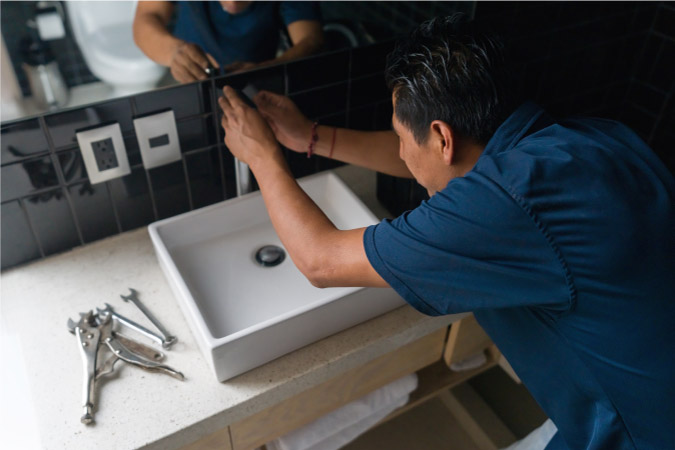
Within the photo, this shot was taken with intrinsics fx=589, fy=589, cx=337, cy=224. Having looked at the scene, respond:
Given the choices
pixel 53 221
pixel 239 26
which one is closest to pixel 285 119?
pixel 239 26

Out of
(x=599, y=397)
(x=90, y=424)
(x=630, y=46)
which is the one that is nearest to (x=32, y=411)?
(x=90, y=424)

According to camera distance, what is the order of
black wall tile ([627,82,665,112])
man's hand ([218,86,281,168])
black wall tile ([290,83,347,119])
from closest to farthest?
man's hand ([218,86,281,168]) → black wall tile ([290,83,347,119]) → black wall tile ([627,82,665,112])

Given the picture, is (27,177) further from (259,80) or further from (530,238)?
(530,238)

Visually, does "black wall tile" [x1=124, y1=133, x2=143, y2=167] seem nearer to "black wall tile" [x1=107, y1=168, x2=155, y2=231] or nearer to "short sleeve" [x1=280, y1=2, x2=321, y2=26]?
"black wall tile" [x1=107, y1=168, x2=155, y2=231]

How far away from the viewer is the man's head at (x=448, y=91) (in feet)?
2.87

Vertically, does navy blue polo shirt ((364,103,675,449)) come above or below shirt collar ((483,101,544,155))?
below

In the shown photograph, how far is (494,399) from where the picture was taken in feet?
5.72

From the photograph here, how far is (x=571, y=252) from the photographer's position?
78cm

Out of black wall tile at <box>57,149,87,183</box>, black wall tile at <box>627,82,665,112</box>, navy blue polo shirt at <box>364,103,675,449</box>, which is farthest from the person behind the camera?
black wall tile at <box>627,82,665,112</box>

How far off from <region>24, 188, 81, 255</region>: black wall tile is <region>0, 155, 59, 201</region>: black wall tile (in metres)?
0.03

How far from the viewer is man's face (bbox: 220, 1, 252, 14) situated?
1222mm

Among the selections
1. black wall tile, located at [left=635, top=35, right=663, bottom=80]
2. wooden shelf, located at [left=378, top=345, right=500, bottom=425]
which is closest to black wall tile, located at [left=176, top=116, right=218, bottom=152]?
wooden shelf, located at [left=378, top=345, right=500, bottom=425]

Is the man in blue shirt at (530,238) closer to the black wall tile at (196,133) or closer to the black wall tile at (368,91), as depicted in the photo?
the black wall tile at (196,133)

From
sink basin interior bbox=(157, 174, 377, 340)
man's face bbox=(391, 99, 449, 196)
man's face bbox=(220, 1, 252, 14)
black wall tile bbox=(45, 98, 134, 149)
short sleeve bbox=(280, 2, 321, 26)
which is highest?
man's face bbox=(220, 1, 252, 14)
